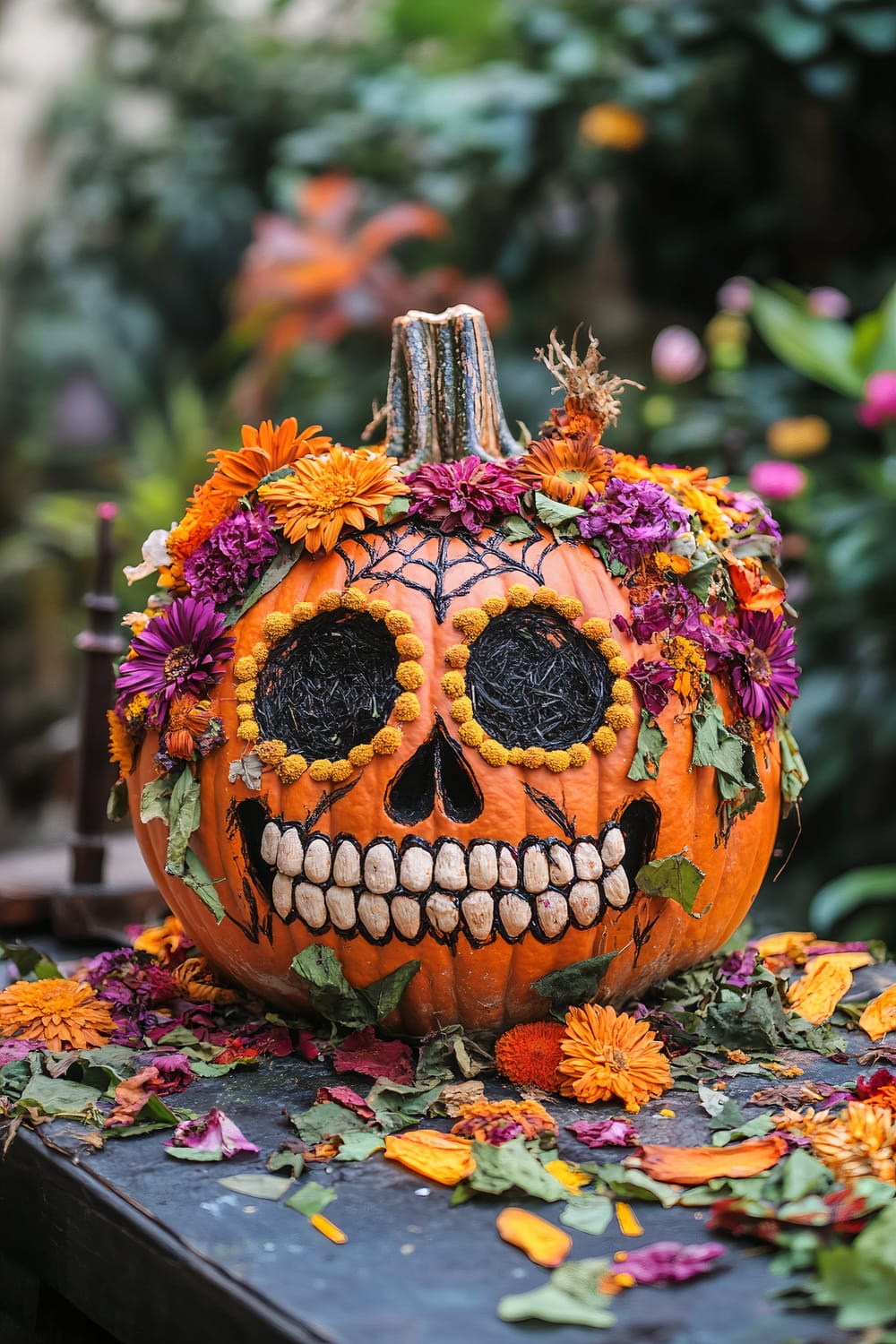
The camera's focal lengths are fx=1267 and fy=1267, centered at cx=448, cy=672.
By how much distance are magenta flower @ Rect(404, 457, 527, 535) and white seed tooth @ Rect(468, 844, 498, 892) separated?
438 millimetres

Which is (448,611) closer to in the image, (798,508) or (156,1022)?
(156,1022)

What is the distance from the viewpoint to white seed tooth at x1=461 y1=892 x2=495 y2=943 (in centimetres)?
164

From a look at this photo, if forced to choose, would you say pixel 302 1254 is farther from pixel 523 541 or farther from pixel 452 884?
pixel 523 541

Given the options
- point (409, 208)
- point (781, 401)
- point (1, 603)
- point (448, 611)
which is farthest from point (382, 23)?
point (448, 611)

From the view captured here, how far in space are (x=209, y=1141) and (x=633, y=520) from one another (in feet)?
3.21

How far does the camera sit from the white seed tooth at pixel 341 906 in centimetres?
167

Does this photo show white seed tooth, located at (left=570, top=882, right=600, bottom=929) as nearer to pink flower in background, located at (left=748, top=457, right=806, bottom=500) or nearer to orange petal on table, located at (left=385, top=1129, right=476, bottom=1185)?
orange petal on table, located at (left=385, top=1129, right=476, bottom=1185)

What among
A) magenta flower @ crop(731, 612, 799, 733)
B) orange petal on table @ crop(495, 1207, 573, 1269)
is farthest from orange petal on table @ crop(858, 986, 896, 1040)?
orange petal on table @ crop(495, 1207, 573, 1269)

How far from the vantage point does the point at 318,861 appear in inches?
65.6

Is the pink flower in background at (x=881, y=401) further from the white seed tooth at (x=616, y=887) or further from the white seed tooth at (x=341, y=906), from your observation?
the white seed tooth at (x=341, y=906)

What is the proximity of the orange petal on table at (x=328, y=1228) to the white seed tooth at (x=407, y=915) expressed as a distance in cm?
40

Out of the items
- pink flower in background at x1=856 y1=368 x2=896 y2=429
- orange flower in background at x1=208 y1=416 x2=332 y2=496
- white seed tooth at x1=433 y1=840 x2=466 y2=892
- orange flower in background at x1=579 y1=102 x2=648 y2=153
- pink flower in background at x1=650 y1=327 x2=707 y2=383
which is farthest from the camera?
orange flower in background at x1=579 y1=102 x2=648 y2=153

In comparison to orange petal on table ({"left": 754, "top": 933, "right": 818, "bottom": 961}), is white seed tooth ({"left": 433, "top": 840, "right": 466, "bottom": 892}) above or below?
above

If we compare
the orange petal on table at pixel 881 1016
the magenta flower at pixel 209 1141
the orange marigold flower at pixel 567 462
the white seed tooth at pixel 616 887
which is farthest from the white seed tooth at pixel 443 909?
the orange petal on table at pixel 881 1016
